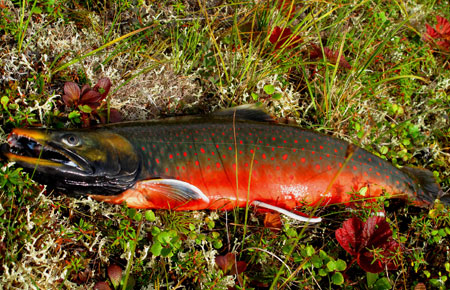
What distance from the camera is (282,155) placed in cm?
321

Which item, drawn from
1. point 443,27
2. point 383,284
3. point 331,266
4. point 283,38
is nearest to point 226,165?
point 331,266

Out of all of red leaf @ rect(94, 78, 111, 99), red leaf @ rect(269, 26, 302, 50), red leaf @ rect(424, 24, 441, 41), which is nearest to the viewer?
red leaf @ rect(94, 78, 111, 99)

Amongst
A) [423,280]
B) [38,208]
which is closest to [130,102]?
[38,208]

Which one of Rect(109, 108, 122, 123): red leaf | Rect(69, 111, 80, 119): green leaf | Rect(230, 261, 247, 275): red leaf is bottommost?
Rect(230, 261, 247, 275): red leaf

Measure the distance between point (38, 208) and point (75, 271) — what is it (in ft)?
1.73

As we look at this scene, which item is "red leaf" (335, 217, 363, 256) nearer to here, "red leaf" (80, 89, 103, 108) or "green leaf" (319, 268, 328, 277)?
"green leaf" (319, 268, 328, 277)

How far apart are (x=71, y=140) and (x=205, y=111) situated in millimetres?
1605

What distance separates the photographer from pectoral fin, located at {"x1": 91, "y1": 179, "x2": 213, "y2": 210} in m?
2.88

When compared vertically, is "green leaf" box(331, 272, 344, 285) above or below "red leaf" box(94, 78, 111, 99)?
below

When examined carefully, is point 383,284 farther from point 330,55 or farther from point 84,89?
point 84,89

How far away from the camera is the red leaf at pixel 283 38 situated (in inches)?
154

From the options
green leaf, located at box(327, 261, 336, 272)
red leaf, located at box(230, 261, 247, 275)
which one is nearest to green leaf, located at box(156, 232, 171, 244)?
red leaf, located at box(230, 261, 247, 275)

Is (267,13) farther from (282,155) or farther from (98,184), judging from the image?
(98,184)

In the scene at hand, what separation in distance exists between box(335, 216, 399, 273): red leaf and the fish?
0.77 feet
